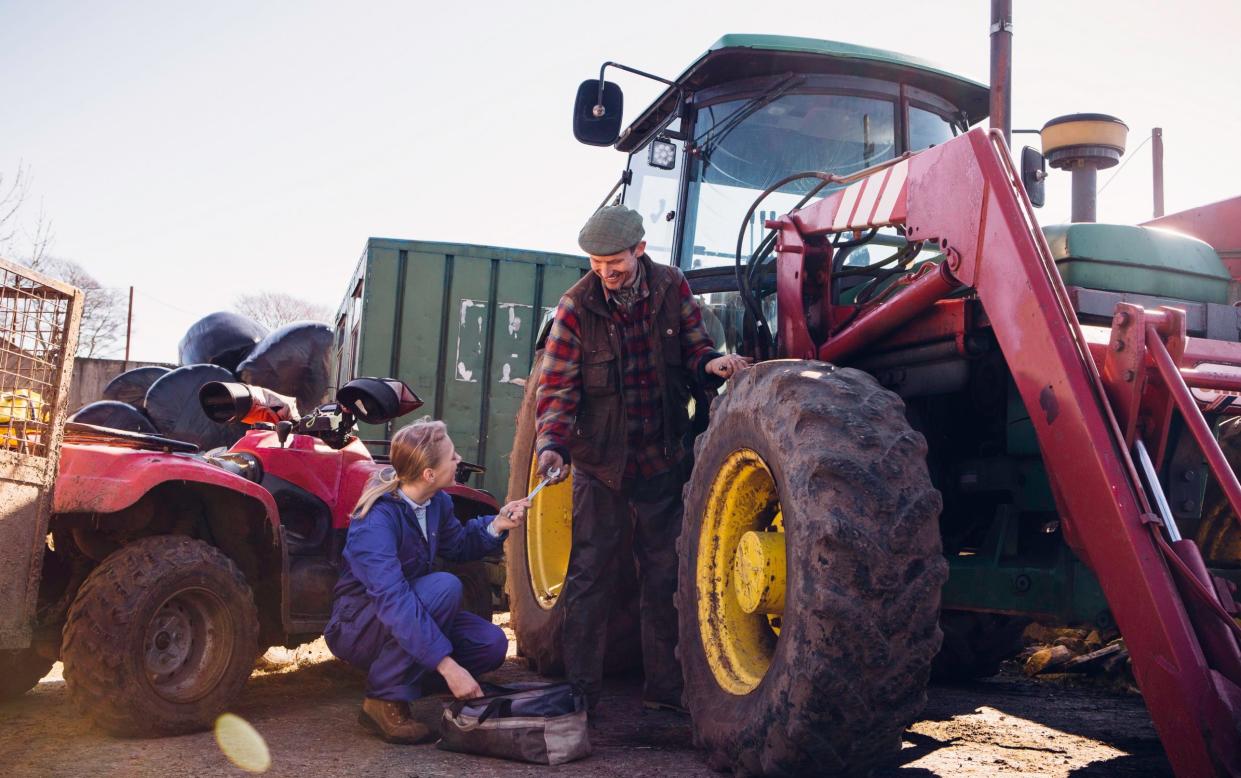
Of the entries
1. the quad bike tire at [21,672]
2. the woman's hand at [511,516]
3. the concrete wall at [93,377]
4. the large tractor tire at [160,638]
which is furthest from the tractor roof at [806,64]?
the concrete wall at [93,377]

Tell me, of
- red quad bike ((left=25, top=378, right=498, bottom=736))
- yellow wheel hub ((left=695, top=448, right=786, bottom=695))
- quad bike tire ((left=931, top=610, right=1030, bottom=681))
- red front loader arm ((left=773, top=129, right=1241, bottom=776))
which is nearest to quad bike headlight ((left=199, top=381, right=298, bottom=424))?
red quad bike ((left=25, top=378, right=498, bottom=736))

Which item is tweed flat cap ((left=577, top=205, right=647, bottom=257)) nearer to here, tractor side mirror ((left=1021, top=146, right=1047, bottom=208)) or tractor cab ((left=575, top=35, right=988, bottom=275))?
tractor cab ((left=575, top=35, right=988, bottom=275))

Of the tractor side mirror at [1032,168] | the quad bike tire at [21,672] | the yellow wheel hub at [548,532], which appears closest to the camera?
the quad bike tire at [21,672]

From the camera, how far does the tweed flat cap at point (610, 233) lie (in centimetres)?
425

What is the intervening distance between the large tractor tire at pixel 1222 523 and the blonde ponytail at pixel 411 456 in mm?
2688

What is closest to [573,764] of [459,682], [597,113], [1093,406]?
[459,682]

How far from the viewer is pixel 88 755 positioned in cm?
336

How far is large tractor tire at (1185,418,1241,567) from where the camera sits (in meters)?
3.94

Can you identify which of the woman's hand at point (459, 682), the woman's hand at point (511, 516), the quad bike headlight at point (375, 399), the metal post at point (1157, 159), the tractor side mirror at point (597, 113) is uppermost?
the metal post at point (1157, 159)

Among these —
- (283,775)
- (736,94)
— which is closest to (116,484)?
(283,775)

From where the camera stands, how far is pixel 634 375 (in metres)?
Result: 4.42

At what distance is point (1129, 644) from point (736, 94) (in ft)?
10.6

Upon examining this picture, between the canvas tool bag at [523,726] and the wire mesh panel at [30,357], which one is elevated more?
the wire mesh panel at [30,357]

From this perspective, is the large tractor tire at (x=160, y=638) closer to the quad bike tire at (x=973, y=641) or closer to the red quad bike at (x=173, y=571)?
the red quad bike at (x=173, y=571)
